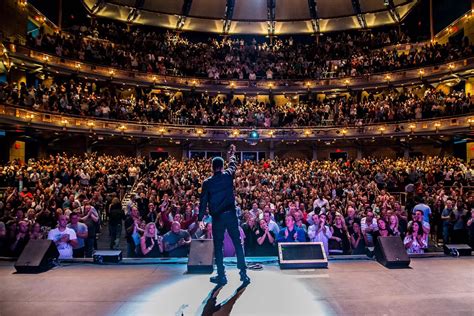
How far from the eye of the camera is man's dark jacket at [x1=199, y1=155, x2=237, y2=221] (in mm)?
4984

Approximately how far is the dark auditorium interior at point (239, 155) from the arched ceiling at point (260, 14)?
163mm

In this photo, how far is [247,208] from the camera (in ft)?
36.8

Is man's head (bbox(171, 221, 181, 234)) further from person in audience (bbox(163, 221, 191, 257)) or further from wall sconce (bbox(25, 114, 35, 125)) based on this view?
wall sconce (bbox(25, 114, 35, 125))

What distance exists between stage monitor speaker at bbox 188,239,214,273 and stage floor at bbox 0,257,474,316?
0.20 m

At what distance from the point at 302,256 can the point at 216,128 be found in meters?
20.3

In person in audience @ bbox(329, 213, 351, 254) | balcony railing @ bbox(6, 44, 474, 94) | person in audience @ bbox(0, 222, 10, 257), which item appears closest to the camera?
person in audience @ bbox(0, 222, 10, 257)

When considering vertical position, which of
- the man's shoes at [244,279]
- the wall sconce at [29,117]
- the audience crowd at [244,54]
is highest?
the audience crowd at [244,54]

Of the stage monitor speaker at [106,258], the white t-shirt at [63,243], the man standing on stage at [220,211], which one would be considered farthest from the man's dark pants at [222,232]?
the white t-shirt at [63,243]

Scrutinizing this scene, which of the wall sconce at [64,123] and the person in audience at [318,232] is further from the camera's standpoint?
the wall sconce at [64,123]

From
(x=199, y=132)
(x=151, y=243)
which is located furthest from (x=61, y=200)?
(x=199, y=132)

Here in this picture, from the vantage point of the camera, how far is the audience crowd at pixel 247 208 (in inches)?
293

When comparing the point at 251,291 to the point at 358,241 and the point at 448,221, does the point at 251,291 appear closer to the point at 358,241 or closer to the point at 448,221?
the point at 358,241

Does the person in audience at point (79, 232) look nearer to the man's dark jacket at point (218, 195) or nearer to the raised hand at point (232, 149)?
the man's dark jacket at point (218, 195)

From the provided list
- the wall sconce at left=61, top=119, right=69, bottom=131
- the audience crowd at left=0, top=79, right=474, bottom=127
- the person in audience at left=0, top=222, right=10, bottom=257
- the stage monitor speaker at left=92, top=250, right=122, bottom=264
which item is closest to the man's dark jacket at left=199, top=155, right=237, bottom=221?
the stage monitor speaker at left=92, top=250, right=122, bottom=264
